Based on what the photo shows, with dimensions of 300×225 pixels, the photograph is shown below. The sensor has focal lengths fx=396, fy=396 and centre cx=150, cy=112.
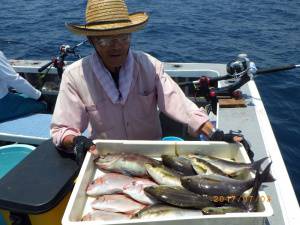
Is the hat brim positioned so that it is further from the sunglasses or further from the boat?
the boat

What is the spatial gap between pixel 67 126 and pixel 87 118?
0.24 meters

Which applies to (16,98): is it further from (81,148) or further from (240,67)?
(81,148)

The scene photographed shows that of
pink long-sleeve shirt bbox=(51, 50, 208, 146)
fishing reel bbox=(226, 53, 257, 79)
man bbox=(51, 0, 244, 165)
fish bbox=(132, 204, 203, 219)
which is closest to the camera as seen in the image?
fish bbox=(132, 204, 203, 219)

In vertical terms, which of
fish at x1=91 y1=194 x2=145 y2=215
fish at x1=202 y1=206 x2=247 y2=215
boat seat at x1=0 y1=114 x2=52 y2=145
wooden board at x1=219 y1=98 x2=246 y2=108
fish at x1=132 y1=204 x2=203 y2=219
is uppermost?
fish at x1=202 y1=206 x2=247 y2=215

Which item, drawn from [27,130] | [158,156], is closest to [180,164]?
[158,156]

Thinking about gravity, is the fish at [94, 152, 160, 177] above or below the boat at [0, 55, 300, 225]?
above

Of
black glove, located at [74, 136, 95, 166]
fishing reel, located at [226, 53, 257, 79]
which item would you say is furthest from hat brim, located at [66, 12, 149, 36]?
fishing reel, located at [226, 53, 257, 79]

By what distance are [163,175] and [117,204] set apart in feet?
1.06

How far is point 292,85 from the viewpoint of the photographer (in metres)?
8.71

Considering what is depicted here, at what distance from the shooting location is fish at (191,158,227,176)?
7.48ft

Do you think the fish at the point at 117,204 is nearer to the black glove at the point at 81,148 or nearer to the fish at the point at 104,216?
the fish at the point at 104,216

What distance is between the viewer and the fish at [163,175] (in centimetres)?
221

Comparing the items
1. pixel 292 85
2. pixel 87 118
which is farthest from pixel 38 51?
pixel 87 118

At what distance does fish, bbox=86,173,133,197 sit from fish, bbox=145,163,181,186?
128 millimetres
